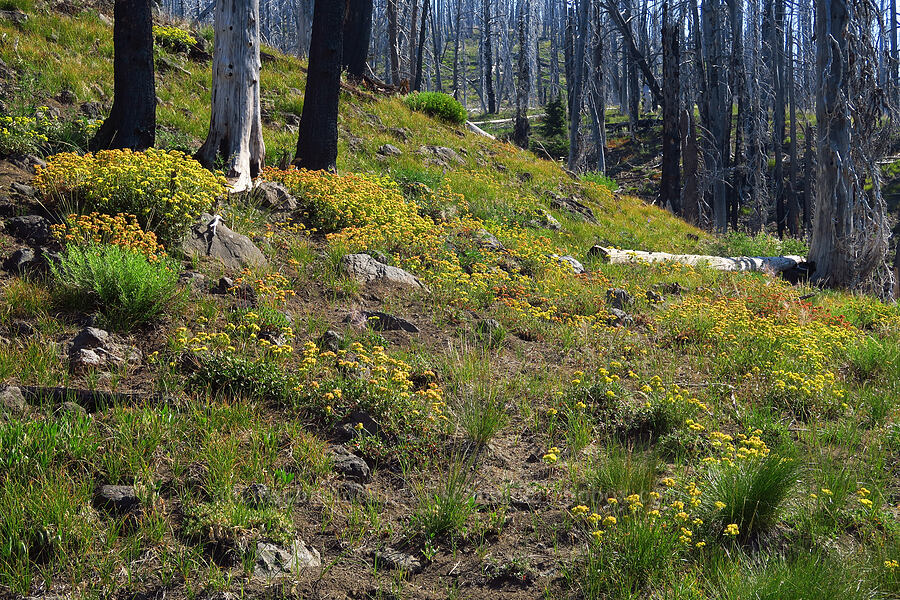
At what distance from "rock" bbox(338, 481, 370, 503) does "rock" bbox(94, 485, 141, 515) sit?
104 centimetres

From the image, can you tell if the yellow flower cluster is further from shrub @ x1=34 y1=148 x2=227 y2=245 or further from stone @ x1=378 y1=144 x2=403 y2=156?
stone @ x1=378 y1=144 x2=403 y2=156

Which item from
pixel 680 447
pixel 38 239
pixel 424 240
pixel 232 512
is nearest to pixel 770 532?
pixel 680 447

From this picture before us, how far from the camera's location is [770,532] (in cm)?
333

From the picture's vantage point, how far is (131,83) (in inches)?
274

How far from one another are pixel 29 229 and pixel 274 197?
8.91ft

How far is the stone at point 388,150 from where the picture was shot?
11492 mm

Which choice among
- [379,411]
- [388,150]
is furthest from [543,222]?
[379,411]

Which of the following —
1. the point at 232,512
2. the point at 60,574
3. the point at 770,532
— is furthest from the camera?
the point at 770,532

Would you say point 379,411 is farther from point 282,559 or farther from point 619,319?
point 619,319

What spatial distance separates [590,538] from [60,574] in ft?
7.94

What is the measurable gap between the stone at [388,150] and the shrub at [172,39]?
4098mm

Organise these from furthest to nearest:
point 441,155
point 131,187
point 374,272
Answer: point 441,155 < point 374,272 < point 131,187

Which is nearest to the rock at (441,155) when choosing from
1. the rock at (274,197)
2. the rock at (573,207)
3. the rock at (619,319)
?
the rock at (573,207)

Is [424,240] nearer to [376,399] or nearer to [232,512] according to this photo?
[376,399]
